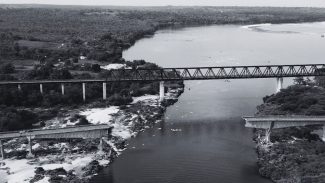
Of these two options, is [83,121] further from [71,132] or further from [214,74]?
[214,74]

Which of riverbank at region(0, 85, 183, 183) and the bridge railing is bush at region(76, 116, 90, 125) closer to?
riverbank at region(0, 85, 183, 183)

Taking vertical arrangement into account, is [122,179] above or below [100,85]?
below

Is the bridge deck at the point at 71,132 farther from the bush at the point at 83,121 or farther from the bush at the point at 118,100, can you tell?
the bush at the point at 118,100

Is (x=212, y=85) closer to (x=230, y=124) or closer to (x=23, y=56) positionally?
(x=230, y=124)

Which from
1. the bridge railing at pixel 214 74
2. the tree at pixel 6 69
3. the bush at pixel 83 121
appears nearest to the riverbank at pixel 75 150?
the bush at pixel 83 121

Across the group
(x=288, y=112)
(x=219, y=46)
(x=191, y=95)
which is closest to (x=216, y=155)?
(x=288, y=112)

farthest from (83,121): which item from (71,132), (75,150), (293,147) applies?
(293,147)
